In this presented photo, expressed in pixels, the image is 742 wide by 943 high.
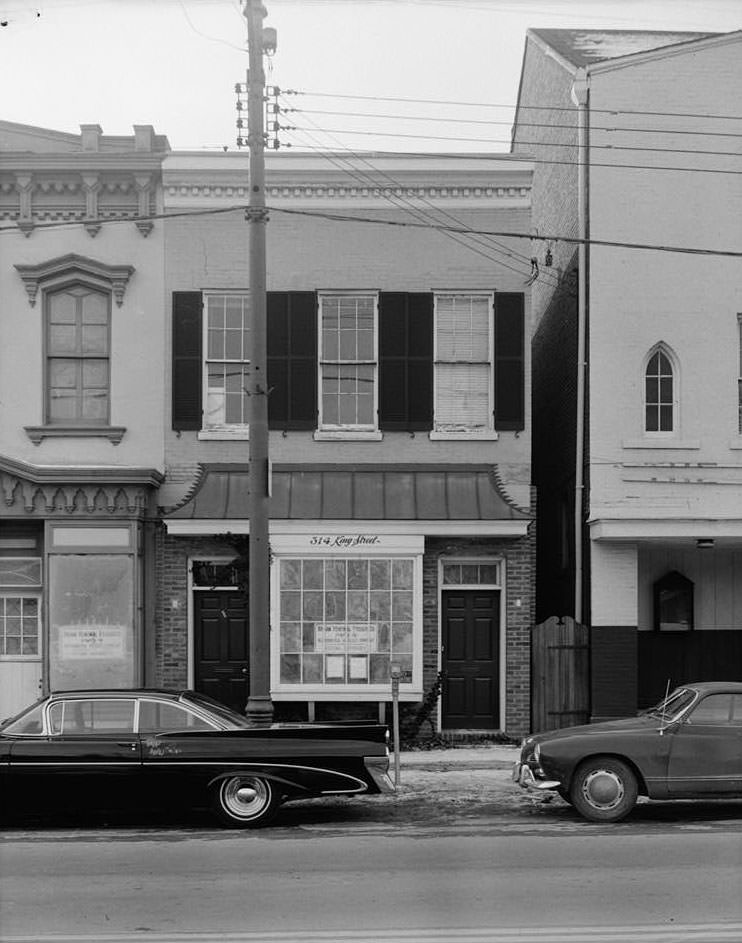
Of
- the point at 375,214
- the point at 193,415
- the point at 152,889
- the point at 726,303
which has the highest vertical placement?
the point at 375,214

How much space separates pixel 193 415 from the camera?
18.8m

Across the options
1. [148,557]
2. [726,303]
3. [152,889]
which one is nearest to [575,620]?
[726,303]

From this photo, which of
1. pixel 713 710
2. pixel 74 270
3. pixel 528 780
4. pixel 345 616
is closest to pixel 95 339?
pixel 74 270

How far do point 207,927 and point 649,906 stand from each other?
2925mm

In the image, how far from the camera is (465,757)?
17219mm

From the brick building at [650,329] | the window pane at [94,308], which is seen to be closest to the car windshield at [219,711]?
the brick building at [650,329]

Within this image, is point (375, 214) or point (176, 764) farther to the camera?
point (375, 214)

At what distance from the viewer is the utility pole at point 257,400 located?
14508mm

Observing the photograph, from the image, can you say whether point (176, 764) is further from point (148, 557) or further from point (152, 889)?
point (148, 557)

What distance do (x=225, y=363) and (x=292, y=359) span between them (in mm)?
957

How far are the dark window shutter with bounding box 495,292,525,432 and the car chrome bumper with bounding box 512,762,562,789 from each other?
6559 mm

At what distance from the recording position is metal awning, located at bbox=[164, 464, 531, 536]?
1830 centimetres

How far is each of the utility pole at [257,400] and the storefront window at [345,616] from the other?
3738 mm

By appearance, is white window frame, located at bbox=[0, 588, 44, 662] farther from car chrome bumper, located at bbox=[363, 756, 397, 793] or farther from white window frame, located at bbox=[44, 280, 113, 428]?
car chrome bumper, located at bbox=[363, 756, 397, 793]
